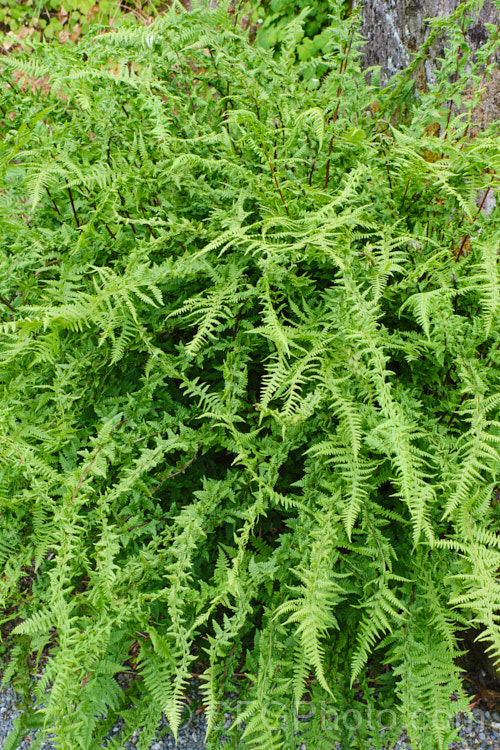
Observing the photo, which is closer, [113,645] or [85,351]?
[113,645]

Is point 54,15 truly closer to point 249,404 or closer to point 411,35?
point 411,35

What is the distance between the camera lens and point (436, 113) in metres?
1.90

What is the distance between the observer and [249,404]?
184cm

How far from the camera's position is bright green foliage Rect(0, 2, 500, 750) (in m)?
1.48

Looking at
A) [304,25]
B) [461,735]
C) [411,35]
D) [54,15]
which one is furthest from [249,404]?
[54,15]

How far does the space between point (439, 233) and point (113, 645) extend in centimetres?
180

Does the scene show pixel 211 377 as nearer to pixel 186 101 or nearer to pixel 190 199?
pixel 190 199

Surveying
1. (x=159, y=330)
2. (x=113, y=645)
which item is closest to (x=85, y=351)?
(x=159, y=330)

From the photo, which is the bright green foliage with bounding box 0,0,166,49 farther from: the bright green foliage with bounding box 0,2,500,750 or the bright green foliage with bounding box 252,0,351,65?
the bright green foliage with bounding box 0,2,500,750

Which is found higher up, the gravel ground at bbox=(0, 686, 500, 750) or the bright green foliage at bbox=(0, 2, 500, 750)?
the bright green foliage at bbox=(0, 2, 500, 750)

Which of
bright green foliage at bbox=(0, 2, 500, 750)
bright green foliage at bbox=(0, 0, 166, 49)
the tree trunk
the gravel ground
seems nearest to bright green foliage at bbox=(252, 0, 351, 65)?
the tree trunk

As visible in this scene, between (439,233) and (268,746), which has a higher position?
(439,233)

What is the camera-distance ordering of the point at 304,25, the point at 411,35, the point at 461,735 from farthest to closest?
the point at 304,25 → the point at 411,35 → the point at 461,735

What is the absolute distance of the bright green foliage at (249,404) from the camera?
4.85ft
